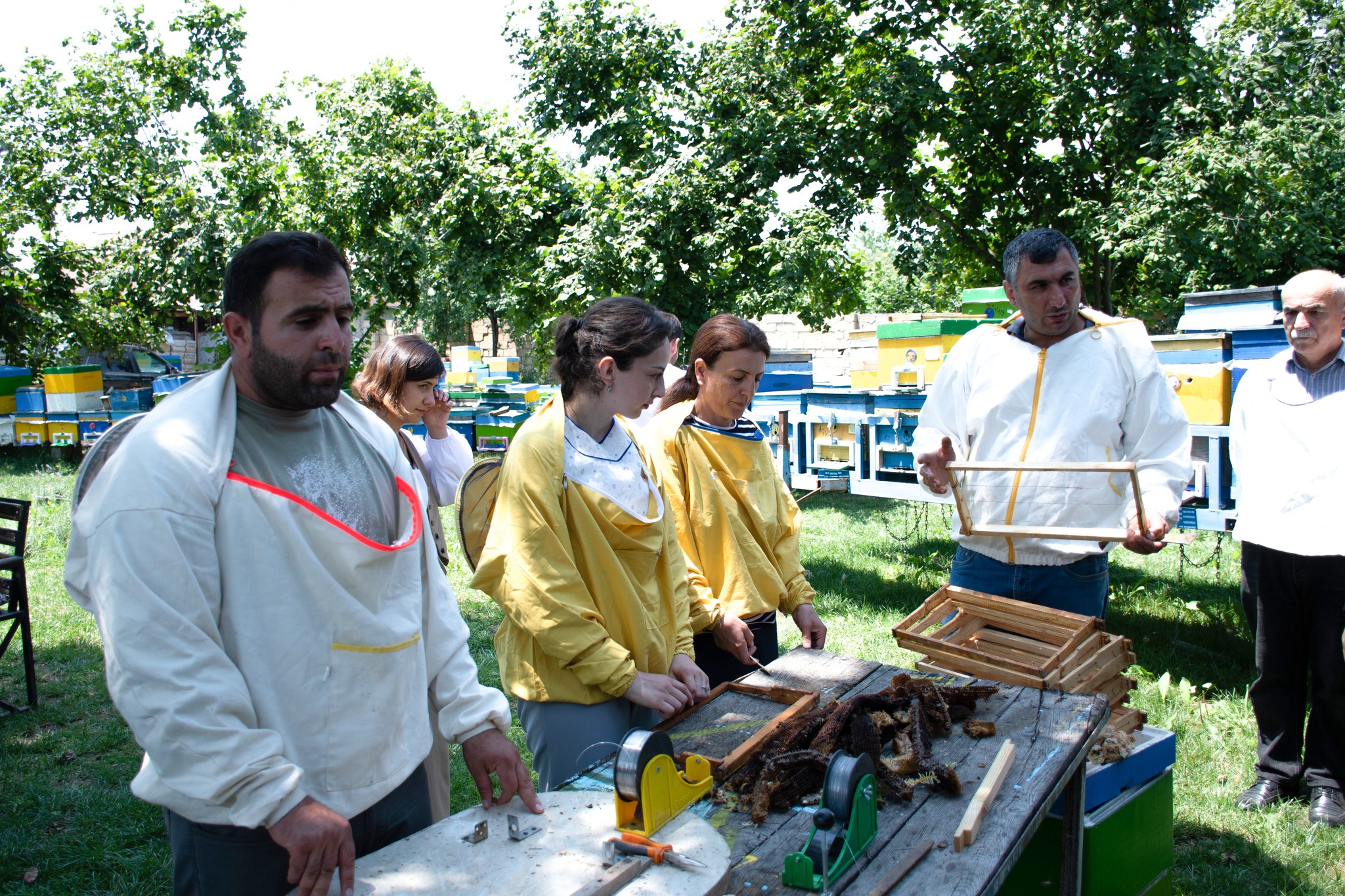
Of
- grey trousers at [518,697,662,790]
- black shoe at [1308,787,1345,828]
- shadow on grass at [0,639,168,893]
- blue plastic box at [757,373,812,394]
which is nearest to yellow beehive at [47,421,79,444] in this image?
shadow on grass at [0,639,168,893]

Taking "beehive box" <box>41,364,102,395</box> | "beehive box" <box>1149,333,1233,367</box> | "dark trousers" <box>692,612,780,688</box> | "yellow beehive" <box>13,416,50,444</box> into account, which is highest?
"beehive box" <box>41,364,102,395</box>

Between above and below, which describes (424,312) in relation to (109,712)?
above

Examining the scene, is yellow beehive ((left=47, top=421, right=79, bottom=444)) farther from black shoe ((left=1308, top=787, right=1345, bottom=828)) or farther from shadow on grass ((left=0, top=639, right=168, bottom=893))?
black shoe ((left=1308, top=787, right=1345, bottom=828))

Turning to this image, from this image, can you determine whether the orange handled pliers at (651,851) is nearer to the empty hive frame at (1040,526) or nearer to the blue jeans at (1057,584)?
the empty hive frame at (1040,526)

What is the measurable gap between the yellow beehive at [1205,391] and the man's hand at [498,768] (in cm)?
411

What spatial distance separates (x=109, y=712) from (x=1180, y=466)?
5463 millimetres

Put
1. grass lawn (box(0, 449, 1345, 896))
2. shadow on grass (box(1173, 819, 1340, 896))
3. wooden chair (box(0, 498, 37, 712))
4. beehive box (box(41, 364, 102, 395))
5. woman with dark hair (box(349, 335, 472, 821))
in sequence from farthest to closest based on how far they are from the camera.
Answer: beehive box (box(41, 364, 102, 395))
wooden chair (box(0, 498, 37, 712))
woman with dark hair (box(349, 335, 472, 821))
grass lawn (box(0, 449, 1345, 896))
shadow on grass (box(1173, 819, 1340, 896))

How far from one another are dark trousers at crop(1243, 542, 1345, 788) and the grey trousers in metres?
3.00

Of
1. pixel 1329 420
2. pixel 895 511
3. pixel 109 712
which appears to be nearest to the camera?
pixel 1329 420

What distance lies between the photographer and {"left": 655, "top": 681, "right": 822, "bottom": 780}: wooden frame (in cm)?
194

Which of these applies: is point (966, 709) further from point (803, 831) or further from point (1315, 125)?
point (1315, 125)

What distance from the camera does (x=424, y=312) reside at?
34531 mm

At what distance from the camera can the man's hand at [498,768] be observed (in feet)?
5.53

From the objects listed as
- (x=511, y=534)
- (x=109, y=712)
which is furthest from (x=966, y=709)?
(x=109, y=712)
